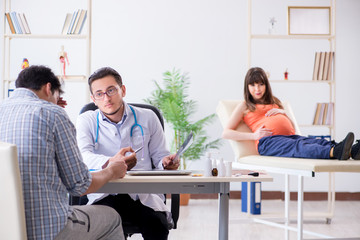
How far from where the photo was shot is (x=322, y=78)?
470cm

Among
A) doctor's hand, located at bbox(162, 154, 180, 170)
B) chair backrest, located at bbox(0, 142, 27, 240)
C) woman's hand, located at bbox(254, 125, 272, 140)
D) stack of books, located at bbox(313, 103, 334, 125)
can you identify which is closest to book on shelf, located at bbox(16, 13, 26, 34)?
woman's hand, located at bbox(254, 125, 272, 140)

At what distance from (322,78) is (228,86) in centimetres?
134

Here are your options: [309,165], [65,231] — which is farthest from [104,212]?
[309,165]

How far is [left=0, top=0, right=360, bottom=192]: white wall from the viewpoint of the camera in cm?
577

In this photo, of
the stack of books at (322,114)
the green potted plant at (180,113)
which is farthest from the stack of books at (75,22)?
the stack of books at (322,114)

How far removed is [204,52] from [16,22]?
7.21 feet

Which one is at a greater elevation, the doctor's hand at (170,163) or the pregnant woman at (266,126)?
the pregnant woman at (266,126)

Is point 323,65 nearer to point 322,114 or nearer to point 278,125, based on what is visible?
point 322,114

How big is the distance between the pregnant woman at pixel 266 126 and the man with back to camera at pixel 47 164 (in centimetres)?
187

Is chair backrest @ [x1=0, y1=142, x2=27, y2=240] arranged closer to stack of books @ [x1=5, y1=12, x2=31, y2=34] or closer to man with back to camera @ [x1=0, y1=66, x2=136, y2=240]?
man with back to camera @ [x1=0, y1=66, x2=136, y2=240]

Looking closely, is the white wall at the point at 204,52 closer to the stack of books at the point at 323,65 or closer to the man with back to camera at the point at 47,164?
the stack of books at the point at 323,65

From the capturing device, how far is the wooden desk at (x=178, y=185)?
1.75 meters

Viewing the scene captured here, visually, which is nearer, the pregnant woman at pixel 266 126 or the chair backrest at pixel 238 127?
the pregnant woman at pixel 266 126

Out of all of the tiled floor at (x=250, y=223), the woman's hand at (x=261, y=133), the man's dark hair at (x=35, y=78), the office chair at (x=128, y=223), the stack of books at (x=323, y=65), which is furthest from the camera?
the stack of books at (x=323, y=65)
